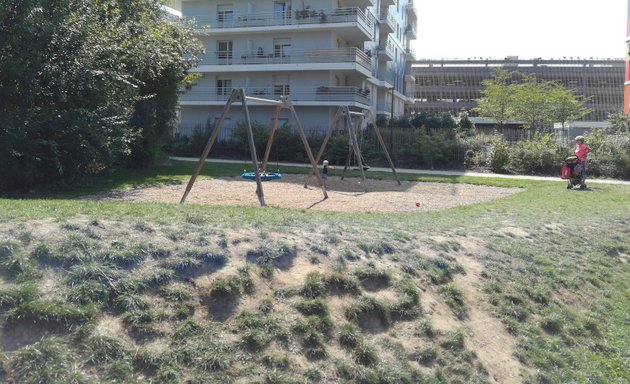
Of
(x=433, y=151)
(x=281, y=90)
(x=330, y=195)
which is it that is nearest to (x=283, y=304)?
(x=330, y=195)

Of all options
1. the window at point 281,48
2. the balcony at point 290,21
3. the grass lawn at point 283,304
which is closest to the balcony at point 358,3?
the balcony at point 290,21

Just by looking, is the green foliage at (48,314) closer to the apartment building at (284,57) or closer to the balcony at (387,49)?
the apartment building at (284,57)

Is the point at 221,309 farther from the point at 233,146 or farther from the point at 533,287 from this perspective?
the point at 233,146

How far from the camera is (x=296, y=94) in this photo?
41281 millimetres

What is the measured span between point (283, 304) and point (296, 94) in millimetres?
37197

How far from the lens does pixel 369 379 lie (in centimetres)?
436

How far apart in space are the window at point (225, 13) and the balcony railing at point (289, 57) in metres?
2.51

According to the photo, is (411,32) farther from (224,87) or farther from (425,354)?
(425,354)

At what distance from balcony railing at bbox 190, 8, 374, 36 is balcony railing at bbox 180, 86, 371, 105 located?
451 cm

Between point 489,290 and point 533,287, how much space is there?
Result: 0.79 m

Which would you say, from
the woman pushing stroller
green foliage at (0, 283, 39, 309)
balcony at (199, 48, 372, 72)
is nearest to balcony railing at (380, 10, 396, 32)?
balcony at (199, 48, 372, 72)

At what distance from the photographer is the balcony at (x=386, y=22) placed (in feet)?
169

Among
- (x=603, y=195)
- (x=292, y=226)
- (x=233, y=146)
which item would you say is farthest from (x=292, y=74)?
(x=292, y=226)

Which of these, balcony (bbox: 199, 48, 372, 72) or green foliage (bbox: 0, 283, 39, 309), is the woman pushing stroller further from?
balcony (bbox: 199, 48, 372, 72)
